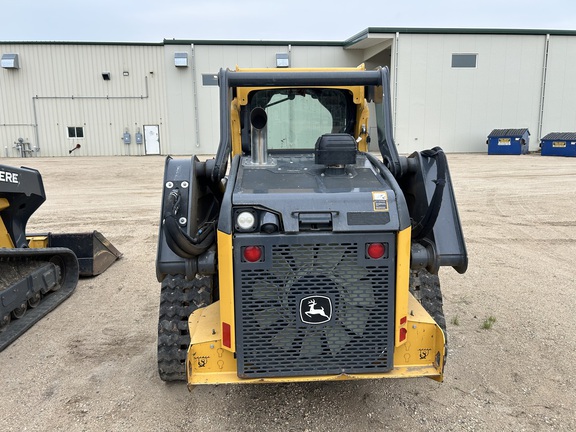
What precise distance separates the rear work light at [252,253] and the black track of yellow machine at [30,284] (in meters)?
2.71

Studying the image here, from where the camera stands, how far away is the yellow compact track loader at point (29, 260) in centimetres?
449

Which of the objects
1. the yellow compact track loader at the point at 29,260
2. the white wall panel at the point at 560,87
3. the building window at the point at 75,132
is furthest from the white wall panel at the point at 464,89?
the yellow compact track loader at the point at 29,260

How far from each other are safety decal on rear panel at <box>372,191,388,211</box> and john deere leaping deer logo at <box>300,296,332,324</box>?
1.95ft

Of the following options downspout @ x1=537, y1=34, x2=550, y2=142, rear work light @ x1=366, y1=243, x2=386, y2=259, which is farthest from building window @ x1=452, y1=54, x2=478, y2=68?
rear work light @ x1=366, y1=243, x2=386, y2=259

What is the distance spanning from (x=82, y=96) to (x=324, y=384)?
26379mm

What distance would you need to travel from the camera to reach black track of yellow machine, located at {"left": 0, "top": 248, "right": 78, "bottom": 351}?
14.4 ft

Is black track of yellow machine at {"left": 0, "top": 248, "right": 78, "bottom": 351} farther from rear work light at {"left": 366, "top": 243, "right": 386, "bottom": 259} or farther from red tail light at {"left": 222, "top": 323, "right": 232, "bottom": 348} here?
rear work light at {"left": 366, "top": 243, "right": 386, "bottom": 259}

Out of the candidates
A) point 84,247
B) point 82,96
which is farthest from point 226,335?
point 82,96

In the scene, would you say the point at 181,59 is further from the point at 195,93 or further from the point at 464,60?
the point at 464,60

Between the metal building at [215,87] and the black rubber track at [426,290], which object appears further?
the metal building at [215,87]

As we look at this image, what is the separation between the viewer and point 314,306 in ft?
9.09

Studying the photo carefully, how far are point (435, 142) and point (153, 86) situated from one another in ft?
50.3

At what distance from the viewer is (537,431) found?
2.94 meters

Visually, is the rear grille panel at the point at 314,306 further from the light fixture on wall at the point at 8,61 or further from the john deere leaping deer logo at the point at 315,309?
the light fixture on wall at the point at 8,61
